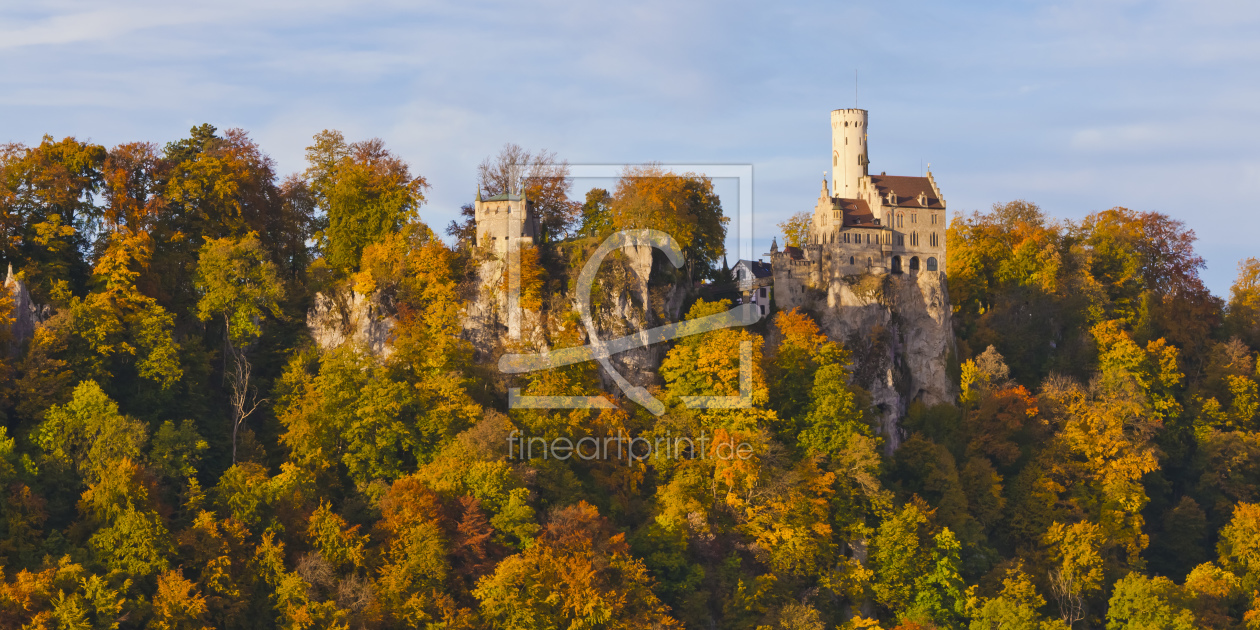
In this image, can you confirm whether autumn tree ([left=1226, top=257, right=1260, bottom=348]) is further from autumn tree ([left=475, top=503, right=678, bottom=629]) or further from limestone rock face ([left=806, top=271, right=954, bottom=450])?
autumn tree ([left=475, top=503, right=678, bottom=629])

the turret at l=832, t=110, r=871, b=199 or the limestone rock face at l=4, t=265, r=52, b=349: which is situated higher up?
the turret at l=832, t=110, r=871, b=199

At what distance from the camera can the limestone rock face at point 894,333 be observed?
3054 inches

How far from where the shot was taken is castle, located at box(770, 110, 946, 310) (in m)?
79.0

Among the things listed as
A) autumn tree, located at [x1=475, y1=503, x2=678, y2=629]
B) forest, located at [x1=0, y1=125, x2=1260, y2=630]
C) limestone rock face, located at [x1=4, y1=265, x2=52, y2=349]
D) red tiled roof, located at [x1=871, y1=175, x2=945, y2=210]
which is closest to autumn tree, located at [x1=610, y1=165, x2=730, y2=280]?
forest, located at [x1=0, y1=125, x2=1260, y2=630]

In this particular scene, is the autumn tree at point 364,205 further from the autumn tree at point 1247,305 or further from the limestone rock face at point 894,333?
the autumn tree at point 1247,305

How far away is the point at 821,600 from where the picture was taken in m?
68.9

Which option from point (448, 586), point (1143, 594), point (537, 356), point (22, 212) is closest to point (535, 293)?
point (537, 356)

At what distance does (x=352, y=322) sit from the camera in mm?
72500

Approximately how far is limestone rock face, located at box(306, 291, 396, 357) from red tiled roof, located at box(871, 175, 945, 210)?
2417cm

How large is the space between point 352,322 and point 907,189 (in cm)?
2662

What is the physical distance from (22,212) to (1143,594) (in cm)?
4620

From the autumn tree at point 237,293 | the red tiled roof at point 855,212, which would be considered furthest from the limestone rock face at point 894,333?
the autumn tree at point 237,293

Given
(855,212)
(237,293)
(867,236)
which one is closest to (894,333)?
(867,236)

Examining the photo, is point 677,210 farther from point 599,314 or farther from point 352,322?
point 352,322
